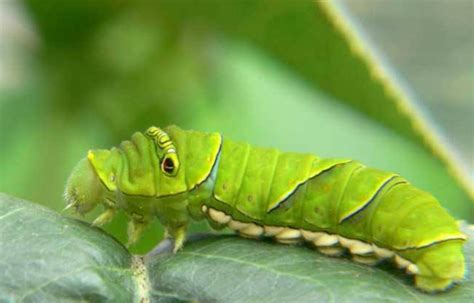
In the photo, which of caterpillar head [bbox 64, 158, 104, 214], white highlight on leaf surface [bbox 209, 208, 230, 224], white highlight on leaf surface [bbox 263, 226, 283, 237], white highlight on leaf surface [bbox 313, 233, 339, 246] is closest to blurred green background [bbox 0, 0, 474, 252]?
caterpillar head [bbox 64, 158, 104, 214]

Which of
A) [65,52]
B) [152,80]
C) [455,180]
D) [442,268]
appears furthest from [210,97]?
[442,268]

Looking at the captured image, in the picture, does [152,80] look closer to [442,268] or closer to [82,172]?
[82,172]

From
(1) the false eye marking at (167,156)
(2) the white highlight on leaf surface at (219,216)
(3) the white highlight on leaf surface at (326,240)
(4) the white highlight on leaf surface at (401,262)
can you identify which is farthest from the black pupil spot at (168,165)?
(4) the white highlight on leaf surface at (401,262)

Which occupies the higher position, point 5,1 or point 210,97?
point 5,1

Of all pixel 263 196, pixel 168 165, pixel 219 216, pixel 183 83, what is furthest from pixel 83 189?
pixel 183 83

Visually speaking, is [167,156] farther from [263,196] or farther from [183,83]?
[183,83]

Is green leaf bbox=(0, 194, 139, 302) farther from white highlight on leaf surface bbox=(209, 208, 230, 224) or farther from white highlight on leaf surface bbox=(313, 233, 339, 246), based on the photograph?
white highlight on leaf surface bbox=(313, 233, 339, 246)
